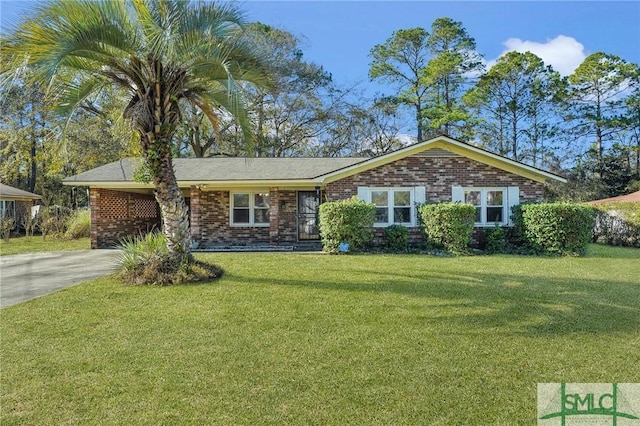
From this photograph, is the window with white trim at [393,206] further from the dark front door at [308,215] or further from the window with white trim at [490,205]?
the dark front door at [308,215]

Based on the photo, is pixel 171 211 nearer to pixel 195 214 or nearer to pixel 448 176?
pixel 195 214

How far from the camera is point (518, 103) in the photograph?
31.9 metres

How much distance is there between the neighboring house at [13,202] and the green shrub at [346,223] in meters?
21.3

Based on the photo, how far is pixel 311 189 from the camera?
1611 centimetres

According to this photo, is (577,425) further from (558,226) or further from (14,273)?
(14,273)

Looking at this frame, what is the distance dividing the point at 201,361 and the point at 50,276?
700cm

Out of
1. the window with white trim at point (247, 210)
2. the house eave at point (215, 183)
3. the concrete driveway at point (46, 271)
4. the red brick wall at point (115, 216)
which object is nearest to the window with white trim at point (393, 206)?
the house eave at point (215, 183)

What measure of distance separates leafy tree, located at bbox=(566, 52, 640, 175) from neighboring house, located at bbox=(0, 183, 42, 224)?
4073cm

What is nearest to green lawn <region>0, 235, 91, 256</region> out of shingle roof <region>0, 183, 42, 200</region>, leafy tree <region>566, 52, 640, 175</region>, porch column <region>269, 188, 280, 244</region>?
porch column <region>269, 188, 280, 244</region>

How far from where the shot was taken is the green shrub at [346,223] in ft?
41.7

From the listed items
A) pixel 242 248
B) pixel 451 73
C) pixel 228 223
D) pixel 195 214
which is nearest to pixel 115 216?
pixel 195 214

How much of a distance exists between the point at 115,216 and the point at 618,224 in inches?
851

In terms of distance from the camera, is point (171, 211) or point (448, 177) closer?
point (171, 211)

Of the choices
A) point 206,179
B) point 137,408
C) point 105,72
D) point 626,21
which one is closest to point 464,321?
point 137,408
